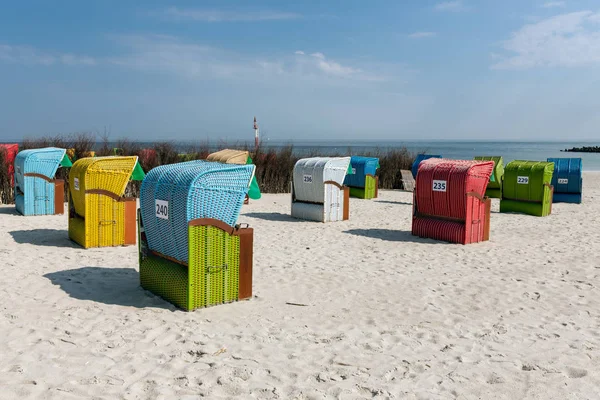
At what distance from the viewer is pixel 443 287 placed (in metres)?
7.38

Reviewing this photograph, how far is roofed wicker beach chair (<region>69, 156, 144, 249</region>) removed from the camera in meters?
9.20

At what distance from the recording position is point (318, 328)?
5.59 meters

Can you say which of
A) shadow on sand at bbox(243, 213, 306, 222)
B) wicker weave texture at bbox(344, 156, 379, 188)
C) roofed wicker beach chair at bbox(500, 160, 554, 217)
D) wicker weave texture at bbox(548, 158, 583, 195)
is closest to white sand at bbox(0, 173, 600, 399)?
shadow on sand at bbox(243, 213, 306, 222)

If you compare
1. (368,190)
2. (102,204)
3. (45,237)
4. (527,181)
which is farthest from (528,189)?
(45,237)

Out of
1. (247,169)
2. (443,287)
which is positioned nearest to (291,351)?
(247,169)

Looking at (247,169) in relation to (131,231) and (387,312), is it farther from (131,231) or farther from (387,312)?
(131,231)

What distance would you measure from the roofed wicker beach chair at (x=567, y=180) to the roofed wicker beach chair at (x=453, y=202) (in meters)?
8.86

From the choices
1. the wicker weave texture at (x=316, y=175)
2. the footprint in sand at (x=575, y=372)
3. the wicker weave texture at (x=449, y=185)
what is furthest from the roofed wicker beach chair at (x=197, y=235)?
the wicker weave texture at (x=316, y=175)

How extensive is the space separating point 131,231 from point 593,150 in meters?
90.2

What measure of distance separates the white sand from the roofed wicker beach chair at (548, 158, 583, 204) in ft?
31.5

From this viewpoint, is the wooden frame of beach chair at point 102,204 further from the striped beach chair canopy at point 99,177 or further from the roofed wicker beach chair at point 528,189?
the roofed wicker beach chair at point 528,189

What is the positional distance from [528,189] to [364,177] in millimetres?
5597

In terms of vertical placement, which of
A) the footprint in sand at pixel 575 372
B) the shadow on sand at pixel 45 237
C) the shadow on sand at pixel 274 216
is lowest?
the footprint in sand at pixel 575 372

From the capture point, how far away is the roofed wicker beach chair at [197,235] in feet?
19.2
